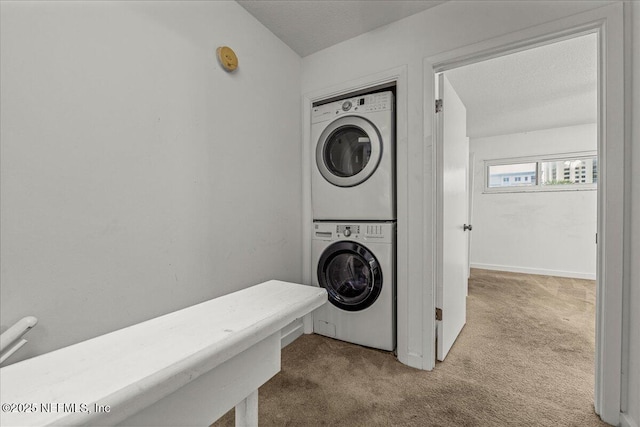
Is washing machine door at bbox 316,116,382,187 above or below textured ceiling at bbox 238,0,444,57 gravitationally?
below

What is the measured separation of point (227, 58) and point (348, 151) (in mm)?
1002

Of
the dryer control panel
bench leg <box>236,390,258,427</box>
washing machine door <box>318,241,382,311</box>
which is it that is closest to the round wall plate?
the dryer control panel

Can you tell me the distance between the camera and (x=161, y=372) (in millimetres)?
357

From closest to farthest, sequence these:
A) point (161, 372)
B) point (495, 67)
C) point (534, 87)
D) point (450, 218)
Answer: point (161, 372)
point (450, 218)
point (495, 67)
point (534, 87)

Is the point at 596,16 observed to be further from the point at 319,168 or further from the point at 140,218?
the point at 140,218

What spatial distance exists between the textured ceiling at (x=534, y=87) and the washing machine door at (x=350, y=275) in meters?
1.95

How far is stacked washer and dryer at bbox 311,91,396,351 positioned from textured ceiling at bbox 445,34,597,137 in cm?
128

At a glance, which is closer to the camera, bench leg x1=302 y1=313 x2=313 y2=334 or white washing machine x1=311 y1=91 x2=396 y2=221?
white washing machine x1=311 y1=91 x2=396 y2=221

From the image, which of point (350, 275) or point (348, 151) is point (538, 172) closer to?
point (348, 151)

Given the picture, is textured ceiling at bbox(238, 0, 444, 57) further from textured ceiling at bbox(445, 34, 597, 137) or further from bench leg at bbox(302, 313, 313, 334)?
bench leg at bbox(302, 313, 313, 334)

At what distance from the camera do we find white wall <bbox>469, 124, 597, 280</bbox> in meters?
3.87

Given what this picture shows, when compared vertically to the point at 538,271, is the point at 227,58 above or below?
above

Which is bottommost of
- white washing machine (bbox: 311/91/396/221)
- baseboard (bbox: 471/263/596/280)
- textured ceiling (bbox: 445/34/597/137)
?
baseboard (bbox: 471/263/596/280)

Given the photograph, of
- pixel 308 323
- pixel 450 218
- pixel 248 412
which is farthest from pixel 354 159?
pixel 248 412
